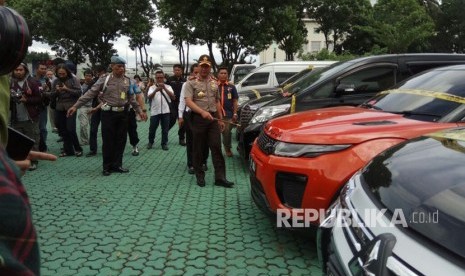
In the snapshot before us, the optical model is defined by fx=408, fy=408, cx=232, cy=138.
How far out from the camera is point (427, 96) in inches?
140

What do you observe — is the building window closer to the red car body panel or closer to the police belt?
the police belt

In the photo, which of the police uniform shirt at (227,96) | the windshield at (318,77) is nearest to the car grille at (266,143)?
the windshield at (318,77)

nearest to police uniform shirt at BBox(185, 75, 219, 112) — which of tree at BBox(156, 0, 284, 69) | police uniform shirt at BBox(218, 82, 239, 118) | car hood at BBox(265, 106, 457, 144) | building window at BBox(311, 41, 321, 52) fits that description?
police uniform shirt at BBox(218, 82, 239, 118)

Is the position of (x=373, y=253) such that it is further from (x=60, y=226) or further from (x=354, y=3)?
(x=354, y=3)

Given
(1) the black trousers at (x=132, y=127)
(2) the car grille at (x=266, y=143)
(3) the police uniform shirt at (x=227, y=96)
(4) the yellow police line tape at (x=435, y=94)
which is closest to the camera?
(4) the yellow police line tape at (x=435, y=94)

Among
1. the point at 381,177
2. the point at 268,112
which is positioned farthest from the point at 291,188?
the point at 268,112

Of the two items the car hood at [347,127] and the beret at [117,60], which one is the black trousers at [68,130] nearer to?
the beret at [117,60]

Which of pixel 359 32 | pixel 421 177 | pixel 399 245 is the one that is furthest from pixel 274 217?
pixel 359 32

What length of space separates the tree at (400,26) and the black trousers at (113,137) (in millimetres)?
25654

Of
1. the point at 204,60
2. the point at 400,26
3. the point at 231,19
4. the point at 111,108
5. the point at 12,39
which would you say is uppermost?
the point at 400,26

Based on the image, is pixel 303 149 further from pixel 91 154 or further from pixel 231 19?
pixel 231 19

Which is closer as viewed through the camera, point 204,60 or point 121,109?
point 204,60

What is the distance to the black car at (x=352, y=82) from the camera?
5.35 m

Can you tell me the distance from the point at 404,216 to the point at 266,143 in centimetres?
217
